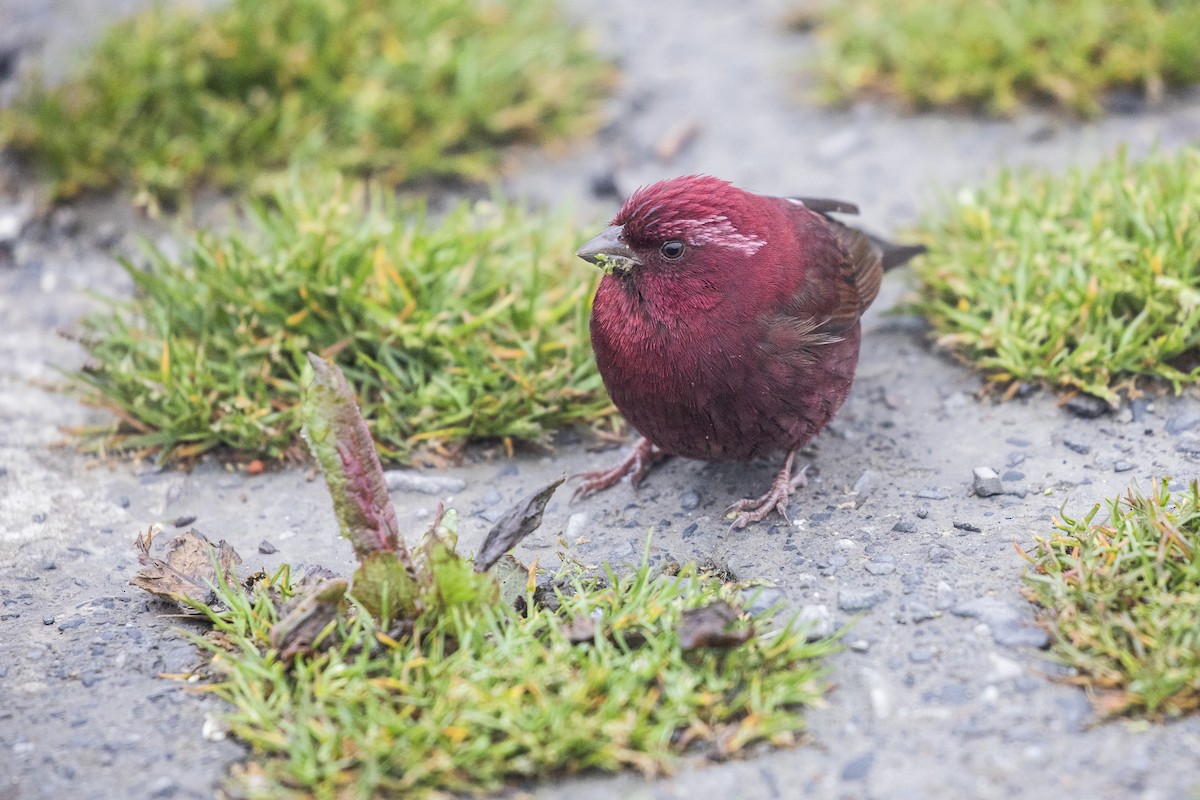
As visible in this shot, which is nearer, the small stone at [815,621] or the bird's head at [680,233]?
the small stone at [815,621]

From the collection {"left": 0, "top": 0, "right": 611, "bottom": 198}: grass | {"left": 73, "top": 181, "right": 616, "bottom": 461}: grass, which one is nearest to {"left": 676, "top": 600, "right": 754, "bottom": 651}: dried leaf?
{"left": 73, "top": 181, "right": 616, "bottom": 461}: grass

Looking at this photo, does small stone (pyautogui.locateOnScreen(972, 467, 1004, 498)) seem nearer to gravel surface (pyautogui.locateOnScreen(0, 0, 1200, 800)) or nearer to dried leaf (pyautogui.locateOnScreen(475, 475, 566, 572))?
gravel surface (pyautogui.locateOnScreen(0, 0, 1200, 800))

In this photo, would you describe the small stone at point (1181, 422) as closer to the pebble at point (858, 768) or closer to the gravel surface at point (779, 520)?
the gravel surface at point (779, 520)

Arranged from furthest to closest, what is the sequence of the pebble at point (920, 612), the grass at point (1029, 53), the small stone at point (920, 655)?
the grass at point (1029, 53)
the pebble at point (920, 612)
the small stone at point (920, 655)

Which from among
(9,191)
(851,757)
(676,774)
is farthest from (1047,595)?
(9,191)

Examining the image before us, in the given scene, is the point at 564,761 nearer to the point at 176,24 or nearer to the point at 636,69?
the point at 176,24

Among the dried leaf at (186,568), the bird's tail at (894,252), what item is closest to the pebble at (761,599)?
the dried leaf at (186,568)
